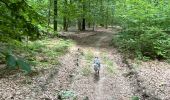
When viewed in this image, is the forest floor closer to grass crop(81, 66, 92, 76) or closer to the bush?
grass crop(81, 66, 92, 76)

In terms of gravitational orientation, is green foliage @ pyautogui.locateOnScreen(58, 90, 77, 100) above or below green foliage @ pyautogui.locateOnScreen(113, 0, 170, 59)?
below

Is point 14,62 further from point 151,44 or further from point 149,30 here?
point 151,44

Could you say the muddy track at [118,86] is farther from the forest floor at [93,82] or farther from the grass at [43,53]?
the grass at [43,53]

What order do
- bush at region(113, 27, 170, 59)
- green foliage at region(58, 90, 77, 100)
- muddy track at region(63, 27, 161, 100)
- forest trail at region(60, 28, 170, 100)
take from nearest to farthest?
green foliage at region(58, 90, 77, 100) → muddy track at region(63, 27, 161, 100) → forest trail at region(60, 28, 170, 100) → bush at region(113, 27, 170, 59)

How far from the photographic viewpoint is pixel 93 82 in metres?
14.9

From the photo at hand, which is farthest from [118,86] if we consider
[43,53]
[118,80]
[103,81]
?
[43,53]

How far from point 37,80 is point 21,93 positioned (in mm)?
1976

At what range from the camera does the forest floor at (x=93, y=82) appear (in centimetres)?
1224

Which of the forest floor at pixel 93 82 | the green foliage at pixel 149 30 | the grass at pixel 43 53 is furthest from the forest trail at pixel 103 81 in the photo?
the green foliage at pixel 149 30

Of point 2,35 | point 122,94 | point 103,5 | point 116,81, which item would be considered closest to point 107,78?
point 116,81

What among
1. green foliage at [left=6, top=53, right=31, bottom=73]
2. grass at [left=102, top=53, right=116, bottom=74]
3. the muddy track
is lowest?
the muddy track

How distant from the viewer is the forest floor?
1224 centimetres

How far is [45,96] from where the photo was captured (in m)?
Answer: 11.8

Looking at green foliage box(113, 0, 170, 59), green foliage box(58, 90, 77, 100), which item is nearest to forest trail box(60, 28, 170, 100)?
green foliage box(58, 90, 77, 100)
